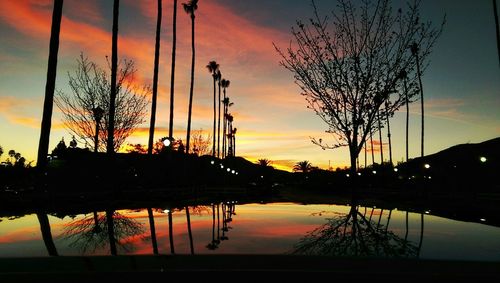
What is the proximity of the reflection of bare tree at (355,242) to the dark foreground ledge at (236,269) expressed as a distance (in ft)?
0.67

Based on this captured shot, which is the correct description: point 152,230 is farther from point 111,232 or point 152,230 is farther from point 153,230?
point 111,232

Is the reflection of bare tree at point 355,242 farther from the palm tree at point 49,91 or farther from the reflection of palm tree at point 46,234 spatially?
the palm tree at point 49,91

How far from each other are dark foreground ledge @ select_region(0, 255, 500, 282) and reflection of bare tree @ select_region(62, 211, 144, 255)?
0.35m

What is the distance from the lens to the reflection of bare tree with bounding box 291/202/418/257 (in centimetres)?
386

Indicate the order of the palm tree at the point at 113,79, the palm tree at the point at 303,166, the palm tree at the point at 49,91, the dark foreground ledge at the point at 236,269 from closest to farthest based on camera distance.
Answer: the dark foreground ledge at the point at 236,269, the palm tree at the point at 49,91, the palm tree at the point at 113,79, the palm tree at the point at 303,166

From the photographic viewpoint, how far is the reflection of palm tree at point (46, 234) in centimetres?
396

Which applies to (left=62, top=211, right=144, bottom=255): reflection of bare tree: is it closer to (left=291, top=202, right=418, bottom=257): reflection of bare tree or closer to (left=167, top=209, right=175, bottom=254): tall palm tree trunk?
(left=167, top=209, right=175, bottom=254): tall palm tree trunk

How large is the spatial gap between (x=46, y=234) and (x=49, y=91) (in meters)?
16.8

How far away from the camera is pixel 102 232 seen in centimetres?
468

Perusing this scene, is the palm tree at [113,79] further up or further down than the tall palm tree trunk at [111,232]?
further up

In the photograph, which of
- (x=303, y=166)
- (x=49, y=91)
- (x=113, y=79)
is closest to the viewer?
(x=49, y=91)

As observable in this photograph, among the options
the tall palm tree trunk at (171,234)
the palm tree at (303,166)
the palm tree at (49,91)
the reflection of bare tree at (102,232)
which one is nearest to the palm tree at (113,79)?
the palm tree at (49,91)

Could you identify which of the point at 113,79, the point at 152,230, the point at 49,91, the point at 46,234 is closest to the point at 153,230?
the point at 152,230

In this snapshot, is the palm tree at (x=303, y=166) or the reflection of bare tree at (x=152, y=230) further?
the palm tree at (x=303, y=166)
